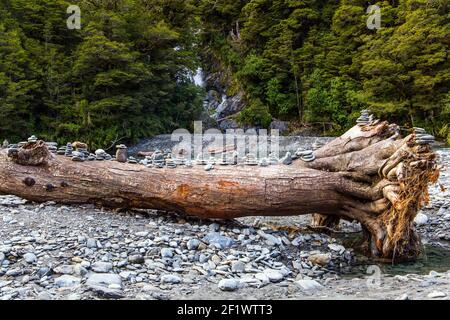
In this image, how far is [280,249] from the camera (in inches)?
258

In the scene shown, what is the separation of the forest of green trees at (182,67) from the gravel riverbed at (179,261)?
571 inches

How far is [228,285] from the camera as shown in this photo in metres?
4.69

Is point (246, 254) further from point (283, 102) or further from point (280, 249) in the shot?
point (283, 102)

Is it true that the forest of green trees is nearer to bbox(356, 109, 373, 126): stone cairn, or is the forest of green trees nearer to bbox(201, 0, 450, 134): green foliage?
bbox(201, 0, 450, 134): green foliage

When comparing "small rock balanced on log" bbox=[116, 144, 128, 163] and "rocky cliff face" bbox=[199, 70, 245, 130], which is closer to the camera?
"small rock balanced on log" bbox=[116, 144, 128, 163]

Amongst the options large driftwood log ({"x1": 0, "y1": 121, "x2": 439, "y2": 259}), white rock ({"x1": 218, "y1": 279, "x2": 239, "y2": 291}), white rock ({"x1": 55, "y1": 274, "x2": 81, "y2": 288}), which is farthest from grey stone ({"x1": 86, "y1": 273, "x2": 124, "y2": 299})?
large driftwood log ({"x1": 0, "y1": 121, "x2": 439, "y2": 259})

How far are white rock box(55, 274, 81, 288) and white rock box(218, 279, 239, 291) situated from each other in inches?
61.5

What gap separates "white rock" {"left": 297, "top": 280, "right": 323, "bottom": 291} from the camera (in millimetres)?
4863

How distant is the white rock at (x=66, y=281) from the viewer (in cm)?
446

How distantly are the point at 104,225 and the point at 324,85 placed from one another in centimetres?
2268

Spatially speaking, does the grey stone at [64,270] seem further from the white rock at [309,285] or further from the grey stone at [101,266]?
the white rock at [309,285]

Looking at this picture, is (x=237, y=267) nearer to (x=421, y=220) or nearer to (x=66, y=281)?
(x=66, y=281)

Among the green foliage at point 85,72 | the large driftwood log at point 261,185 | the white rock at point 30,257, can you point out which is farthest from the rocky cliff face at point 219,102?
the white rock at point 30,257
